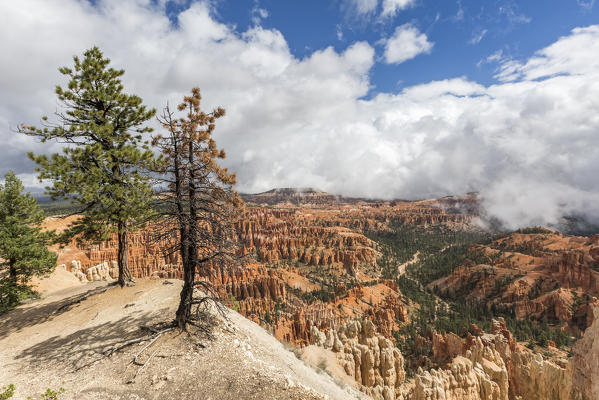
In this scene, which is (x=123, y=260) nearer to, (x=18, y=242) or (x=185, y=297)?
(x=18, y=242)

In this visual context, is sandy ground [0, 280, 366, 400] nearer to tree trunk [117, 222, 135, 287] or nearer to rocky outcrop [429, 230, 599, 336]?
tree trunk [117, 222, 135, 287]

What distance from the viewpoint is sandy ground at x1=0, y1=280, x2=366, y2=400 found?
24.2 ft

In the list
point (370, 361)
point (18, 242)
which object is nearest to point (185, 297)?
point (18, 242)

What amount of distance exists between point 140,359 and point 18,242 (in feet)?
46.3

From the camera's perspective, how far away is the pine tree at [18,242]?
1549cm

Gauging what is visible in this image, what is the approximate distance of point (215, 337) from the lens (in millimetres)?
9461

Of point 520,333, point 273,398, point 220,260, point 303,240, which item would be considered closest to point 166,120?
point 220,260

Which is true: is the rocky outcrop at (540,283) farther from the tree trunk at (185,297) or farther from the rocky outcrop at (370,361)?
the tree trunk at (185,297)

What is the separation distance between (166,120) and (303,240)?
132740 millimetres

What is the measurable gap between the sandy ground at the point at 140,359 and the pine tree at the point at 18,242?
411 cm

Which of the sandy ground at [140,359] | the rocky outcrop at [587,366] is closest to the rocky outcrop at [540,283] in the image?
the rocky outcrop at [587,366]

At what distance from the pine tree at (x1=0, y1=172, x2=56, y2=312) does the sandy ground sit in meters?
4.11

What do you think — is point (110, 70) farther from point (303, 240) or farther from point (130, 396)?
point (303, 240)

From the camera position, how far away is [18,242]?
51.6 feet
